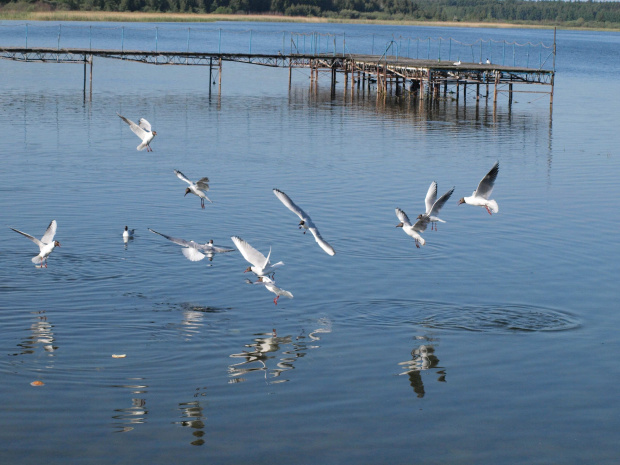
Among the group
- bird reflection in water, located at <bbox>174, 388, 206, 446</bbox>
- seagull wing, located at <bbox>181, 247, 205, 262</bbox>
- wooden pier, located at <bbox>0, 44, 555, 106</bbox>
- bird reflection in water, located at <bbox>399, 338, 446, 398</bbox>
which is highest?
wooden pier, located at <bbox>0, 44, 555, 106</bbox>

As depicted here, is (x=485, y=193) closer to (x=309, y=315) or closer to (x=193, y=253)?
(x=309, y=315)

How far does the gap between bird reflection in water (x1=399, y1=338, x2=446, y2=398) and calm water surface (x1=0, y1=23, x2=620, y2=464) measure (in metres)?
0.04

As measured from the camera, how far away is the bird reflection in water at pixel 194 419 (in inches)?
439

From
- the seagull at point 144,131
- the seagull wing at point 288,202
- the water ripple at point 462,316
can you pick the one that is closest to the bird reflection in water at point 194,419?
the seagull wing at point 288,202

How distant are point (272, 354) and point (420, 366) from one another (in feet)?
7.37

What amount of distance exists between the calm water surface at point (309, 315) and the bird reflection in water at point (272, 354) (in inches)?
1.7

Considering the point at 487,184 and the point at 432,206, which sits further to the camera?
the point at 487,184

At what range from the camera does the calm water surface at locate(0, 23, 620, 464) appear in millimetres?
11375

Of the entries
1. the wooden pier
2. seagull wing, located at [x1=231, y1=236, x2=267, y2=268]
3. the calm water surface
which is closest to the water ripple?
the calm water surface

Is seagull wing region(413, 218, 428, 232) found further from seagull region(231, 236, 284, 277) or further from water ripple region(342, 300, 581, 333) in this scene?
seagull region(231, 236, 284, 277)

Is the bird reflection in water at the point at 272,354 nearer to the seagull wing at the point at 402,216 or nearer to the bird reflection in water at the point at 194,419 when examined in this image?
the bird reflection in water at the point at 194,419

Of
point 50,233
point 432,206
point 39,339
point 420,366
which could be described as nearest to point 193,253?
point 50,233

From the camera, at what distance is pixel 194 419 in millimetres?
11562

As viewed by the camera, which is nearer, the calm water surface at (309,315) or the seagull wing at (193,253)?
the calm water surface at (309,315)
